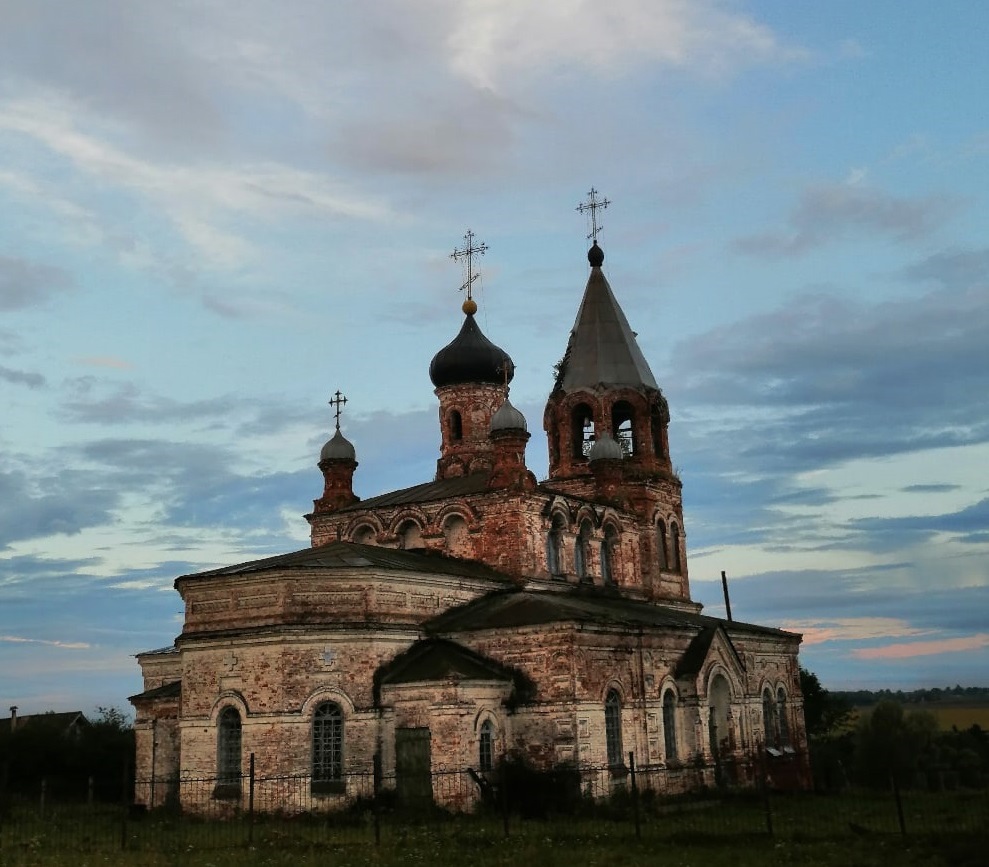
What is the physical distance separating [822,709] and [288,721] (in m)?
36.3

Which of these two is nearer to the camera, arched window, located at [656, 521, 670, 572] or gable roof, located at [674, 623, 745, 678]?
gable roof, located at [674, 623, 745, 678]

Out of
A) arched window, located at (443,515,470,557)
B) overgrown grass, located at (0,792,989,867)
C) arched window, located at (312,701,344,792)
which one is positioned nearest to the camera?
overgrown grass, located at (0,792,989,867)

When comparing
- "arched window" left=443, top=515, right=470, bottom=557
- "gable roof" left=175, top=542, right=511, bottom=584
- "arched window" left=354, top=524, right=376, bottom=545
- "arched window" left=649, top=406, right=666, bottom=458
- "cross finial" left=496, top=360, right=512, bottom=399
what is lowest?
"gable roof" left=175, top=542, right=511, bottom=584

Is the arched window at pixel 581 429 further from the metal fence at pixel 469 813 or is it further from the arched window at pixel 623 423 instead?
the metal fence at pixel 469 813

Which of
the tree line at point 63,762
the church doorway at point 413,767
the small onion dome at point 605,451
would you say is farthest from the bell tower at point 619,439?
the tree line at point 63,762

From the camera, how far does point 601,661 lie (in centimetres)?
2402

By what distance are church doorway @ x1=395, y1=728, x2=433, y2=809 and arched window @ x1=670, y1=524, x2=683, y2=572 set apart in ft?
50.1

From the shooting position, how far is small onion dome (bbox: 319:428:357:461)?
33812 mm

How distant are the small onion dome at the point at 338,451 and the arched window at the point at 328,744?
39.4 feet

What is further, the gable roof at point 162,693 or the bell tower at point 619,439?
the bell tower at point 619,439

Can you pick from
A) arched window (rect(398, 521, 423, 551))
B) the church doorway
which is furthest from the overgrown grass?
arched window (rect(398, 521, 423, 551))

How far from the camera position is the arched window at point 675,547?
35.8 metres

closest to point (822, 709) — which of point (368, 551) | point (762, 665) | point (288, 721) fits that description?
point (762, 665)

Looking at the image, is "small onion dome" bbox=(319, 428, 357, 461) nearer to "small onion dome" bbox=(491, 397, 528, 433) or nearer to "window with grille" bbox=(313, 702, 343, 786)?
"small onion dome" bbox=(491, 397, 528, 433)
